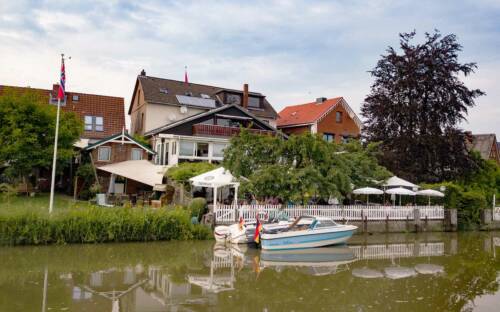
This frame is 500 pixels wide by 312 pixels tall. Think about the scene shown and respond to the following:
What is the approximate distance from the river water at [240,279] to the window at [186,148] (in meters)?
14.8

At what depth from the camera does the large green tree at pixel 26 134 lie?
86.6 ft

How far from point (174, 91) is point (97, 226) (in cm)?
2538

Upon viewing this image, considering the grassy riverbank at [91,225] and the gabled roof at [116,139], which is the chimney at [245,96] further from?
the grassy riverbank at [91,225]

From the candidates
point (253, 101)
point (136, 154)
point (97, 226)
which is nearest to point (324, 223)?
point (97, 226)

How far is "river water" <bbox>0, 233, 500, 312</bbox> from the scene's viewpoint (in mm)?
11094

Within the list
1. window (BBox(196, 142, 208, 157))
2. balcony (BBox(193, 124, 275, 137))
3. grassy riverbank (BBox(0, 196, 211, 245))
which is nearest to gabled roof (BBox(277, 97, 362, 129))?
balcony (BBox(193, 124, 275, 137))

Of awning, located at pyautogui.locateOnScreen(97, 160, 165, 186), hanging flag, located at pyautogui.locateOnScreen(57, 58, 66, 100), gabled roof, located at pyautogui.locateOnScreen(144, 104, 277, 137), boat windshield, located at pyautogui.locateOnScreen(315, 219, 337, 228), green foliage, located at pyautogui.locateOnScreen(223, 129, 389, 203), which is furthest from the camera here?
gabled roof, located at pyautogui.locateOnScreen(144, 104, 277, 137)

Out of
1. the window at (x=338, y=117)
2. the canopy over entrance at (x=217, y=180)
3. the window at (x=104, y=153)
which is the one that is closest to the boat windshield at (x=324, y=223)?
the canopy over entrance at (x=217, y=180)

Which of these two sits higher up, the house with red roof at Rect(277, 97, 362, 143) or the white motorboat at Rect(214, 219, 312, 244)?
the house with red roof at Rect(277, 97, 362, 143)

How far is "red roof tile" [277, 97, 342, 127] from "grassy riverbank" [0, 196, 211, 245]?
2856cm

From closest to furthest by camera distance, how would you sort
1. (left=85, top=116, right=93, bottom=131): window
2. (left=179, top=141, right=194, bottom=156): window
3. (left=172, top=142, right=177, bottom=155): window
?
(left=179, top=141, right=194, bottom=156): window, (left=172, top=142, right=177, bottom=155): window, (left=85, top=116, right=93, bottom=131): window

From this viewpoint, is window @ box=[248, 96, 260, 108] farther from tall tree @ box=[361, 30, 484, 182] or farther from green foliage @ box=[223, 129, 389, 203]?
green foliage @ box=[223, 129, 389, 203]

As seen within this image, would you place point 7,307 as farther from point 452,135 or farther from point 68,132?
point 452,135

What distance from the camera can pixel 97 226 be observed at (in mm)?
18703
